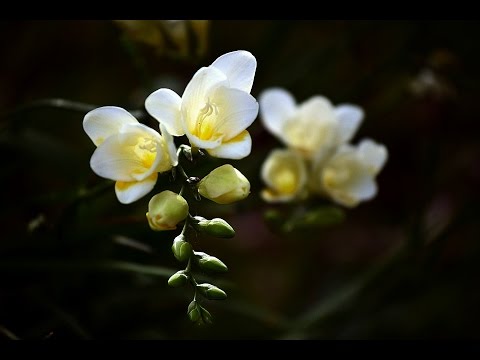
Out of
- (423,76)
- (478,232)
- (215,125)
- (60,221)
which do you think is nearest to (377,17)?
(423,76)

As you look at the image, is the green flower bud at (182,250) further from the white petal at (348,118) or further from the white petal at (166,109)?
the white petal at (348,118)

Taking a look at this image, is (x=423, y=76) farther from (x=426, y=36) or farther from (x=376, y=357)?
(x=376, y=357)

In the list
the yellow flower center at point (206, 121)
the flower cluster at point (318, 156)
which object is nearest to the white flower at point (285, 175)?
the flower cluster at point (318, 156)

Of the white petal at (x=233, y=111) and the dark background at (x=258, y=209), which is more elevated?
the dark background at (x=258, y=209)

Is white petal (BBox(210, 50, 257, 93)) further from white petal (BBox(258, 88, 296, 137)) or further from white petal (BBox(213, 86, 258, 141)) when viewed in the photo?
white petal (BBox(258, 88, 296, 137))

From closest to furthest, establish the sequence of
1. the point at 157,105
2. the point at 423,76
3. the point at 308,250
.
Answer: the point at 157,105 → the point at 423,76 → the point at 308,250

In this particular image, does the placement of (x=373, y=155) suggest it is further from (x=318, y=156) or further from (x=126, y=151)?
(x=126, y=151)
